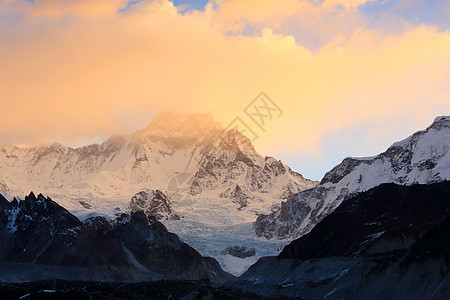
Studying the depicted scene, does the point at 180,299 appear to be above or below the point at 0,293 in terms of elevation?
below

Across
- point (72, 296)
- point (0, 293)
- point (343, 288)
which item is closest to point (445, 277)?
point (343, 288)

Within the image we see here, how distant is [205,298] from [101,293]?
26.3 meters

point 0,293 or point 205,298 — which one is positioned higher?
point 0,293

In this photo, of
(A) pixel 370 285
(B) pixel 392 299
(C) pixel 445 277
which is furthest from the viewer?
(A) pixel 370 285

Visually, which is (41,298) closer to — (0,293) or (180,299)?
(0,293)

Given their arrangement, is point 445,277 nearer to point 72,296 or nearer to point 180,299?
point 180,299

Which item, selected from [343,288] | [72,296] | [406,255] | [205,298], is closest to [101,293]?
[72,296]

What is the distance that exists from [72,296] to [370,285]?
7265 centimetres

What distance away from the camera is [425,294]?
169m

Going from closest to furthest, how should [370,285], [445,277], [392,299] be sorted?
[445,277], [392,299], [370,285]

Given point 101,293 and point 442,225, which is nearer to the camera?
point 442,225

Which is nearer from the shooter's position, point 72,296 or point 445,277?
point 445,277

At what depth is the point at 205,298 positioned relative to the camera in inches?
7776

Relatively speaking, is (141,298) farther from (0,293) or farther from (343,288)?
(343,288)
